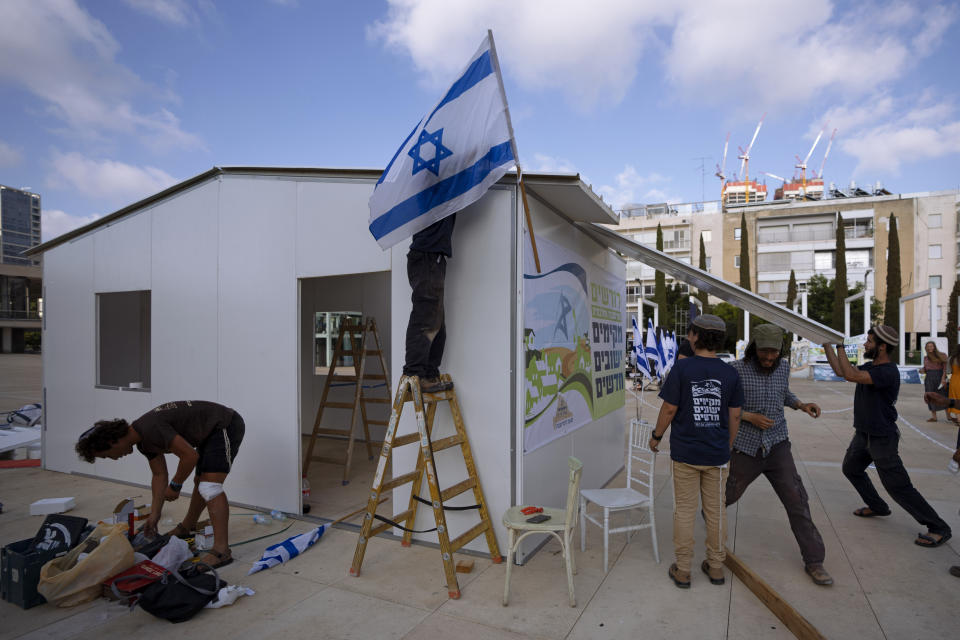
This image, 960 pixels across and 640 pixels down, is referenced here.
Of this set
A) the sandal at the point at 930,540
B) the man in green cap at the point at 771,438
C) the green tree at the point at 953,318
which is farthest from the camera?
the green tree at the point at 953,318

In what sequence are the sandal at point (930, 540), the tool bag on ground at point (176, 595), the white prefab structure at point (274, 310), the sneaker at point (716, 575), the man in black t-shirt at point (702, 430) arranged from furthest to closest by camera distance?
1. the sandal at point (930, 540)
2. the white prefab structure at point (274, 310)
3. the sneaker at point (716, 575)
4. the man in black t-shirt at point (702, 430)
5. the tool bag on ground at point (176, 595)

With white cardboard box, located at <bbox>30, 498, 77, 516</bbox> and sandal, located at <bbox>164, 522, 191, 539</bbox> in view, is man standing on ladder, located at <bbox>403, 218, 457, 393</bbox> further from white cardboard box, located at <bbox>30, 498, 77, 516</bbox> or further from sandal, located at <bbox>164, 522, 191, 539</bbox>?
white cardboard box, located at <bbox>30, 498, 77, 516</bbox>

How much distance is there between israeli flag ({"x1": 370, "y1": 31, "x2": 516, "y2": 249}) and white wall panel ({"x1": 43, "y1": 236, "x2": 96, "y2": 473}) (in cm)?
522

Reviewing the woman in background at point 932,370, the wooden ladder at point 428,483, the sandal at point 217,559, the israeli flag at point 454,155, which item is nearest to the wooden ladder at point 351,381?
the sandal at point 217,559

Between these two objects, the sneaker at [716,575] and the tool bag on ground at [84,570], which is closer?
the tool bag on ground at [84,570]

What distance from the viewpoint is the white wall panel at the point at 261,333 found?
16.5 ft

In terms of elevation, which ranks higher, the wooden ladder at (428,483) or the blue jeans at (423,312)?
the blue jeans at (423,312)

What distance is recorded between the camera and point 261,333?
518 centimetres

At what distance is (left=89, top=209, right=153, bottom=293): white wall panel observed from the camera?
620 cm

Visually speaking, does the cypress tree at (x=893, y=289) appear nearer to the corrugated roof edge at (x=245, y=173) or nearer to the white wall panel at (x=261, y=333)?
the corrugated roof edge at (x=245, y=173)

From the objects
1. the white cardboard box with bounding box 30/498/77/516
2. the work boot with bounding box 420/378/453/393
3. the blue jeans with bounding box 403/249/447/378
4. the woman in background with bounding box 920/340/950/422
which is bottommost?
the white cardboard box with bounding box 30/498/77/516

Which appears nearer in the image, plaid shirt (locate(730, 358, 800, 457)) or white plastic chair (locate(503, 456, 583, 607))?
white plastic chair (locate(503, 456, 583, 607))

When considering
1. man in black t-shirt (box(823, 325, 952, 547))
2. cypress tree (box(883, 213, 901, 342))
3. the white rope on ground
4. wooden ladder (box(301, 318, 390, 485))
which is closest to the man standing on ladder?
wooden ladder (box(301, 318, 390, 485))

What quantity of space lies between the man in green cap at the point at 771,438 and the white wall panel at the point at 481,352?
171 centimetres
